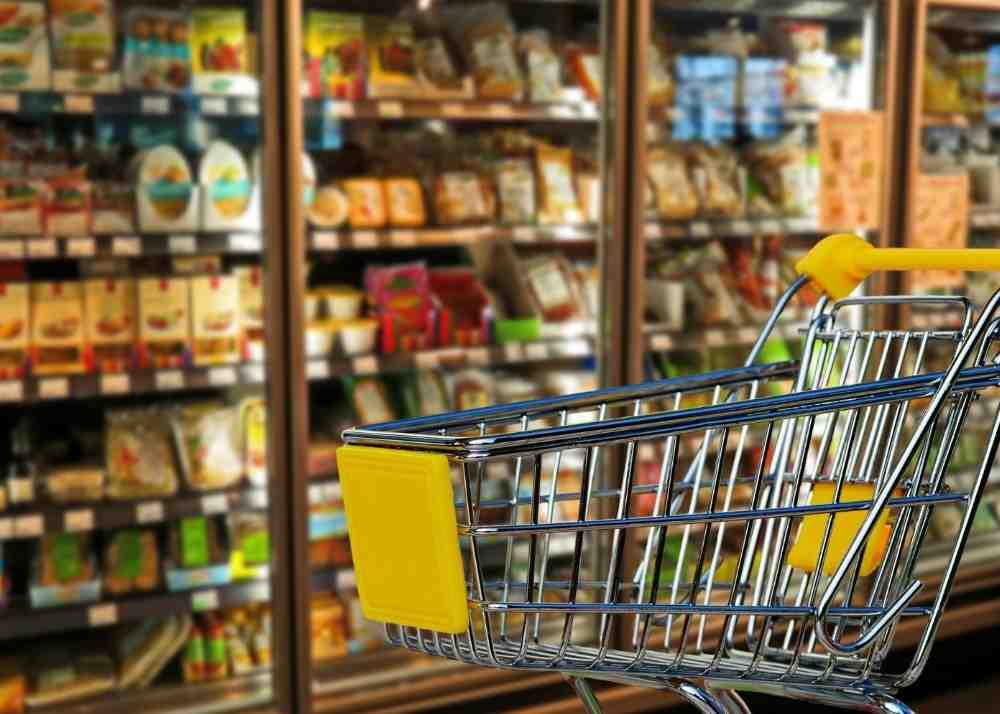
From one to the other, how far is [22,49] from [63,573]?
1120 millimetres

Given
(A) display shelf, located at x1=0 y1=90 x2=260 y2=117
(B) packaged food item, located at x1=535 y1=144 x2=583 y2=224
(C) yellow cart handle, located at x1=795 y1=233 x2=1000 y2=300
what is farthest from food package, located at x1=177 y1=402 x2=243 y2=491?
(C) yellow cart handle, located at x1=795 y1=233 x2=1000 y2=300

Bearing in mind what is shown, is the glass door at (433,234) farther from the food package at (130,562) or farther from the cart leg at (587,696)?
the cart leg at (587,696)

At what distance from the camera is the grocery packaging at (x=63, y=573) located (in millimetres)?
2648

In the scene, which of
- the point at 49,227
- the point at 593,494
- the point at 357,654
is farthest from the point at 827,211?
the point at 593,494

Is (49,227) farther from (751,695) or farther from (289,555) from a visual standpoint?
(751,695)

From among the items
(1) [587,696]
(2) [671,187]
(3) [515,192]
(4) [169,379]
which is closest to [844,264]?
(1) [587,696]

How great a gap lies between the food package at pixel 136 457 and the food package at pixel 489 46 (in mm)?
1156

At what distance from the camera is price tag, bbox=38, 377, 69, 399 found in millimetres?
2573

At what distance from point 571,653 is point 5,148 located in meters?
2.03

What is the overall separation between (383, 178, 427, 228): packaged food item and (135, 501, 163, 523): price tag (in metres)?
0.89

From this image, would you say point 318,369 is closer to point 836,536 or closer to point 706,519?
point 836,536

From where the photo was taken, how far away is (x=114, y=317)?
2734 millimetres

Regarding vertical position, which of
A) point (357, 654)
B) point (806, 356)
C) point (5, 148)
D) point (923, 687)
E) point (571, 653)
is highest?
point (5, 148)

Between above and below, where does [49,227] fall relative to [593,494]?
above
